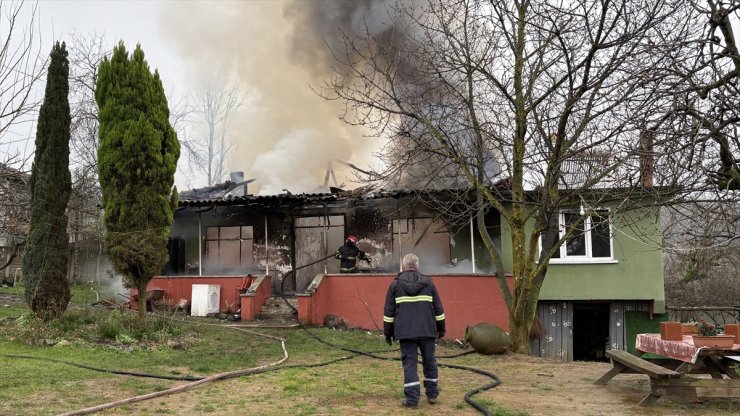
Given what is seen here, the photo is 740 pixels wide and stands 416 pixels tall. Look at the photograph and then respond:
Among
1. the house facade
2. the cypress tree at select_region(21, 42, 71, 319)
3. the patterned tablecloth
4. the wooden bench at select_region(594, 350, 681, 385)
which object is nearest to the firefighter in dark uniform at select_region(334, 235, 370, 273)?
the house facade

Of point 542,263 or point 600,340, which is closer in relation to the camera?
point 542,263

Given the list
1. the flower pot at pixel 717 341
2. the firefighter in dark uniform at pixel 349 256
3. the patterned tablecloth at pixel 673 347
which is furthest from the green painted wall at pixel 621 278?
the flower pot at pixel 717 341

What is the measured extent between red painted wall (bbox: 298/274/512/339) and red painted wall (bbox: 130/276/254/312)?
7.64 ft

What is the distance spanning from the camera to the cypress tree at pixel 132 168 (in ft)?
36.9

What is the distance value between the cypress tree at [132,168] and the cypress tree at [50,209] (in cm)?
102

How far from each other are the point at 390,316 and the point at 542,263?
5.72 metres

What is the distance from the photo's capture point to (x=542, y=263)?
37.3 feet

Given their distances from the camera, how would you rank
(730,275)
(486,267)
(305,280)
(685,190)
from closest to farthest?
1. (685,190)
2. (486,267)
3. (305,280)
4. (730,275)

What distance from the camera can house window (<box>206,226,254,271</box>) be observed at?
18359 millimetres

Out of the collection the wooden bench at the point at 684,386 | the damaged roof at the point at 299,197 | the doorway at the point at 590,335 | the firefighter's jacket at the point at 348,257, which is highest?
the damaged roof at the point at 299,197

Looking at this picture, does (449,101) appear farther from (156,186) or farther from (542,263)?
(156,186)

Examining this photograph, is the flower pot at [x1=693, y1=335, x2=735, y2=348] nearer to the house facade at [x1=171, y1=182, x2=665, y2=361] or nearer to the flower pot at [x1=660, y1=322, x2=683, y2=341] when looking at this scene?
the flower pot at [x1=660, y1=322, x2=683, y2=341]

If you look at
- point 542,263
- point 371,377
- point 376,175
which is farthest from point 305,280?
point 371,377

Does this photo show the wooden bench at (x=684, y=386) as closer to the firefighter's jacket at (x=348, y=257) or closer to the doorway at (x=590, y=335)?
the firefighter's jacket at (x=348, y=257)
